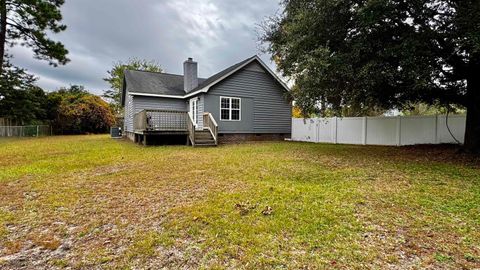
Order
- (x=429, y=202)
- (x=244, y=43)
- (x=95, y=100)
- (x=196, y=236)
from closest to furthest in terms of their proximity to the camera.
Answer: (x=196, y=236), (x=429, y=202), (x=244, y=43), (x=95, y=100)

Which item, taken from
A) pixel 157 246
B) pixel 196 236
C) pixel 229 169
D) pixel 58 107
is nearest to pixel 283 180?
pixel 229 169

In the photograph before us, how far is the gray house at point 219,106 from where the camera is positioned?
46.2ft

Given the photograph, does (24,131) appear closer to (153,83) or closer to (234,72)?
(153,83)

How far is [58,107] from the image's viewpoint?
90.3ft

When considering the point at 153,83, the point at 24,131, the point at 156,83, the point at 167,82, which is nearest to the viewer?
the point at 153,83

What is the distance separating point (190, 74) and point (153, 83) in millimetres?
2803

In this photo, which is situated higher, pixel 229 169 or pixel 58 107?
pixel 58 107

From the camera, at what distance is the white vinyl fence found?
1122cm

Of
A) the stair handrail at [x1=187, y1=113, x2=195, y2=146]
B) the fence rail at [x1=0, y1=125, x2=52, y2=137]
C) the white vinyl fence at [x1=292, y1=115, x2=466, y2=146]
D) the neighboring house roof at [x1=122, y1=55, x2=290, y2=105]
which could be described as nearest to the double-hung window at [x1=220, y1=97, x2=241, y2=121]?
the neighboring house roof at [x1=122, y1=55, x2=290, y2=105]

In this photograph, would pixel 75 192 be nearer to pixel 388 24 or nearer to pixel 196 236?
pixel 196 236

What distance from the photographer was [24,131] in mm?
24469

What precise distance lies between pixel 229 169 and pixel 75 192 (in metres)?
3.53

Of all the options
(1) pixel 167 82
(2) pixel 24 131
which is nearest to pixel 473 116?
(1) pixel 167 82

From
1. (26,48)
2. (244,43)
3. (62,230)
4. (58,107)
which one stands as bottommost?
(62,230)
